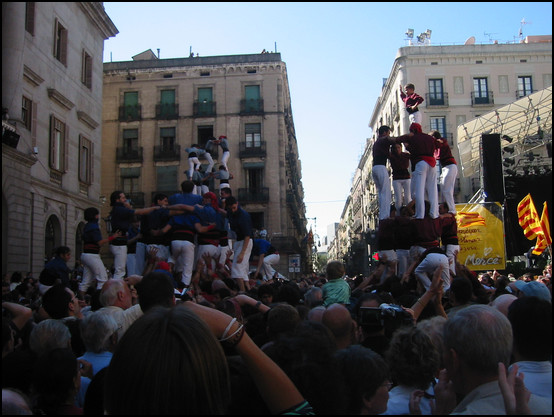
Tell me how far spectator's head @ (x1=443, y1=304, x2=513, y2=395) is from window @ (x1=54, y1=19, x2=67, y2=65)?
22.6m

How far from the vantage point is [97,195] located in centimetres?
2780

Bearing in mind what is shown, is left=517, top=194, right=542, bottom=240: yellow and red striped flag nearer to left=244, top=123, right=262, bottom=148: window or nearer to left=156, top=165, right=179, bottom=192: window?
left=244, top=123, right=262, bottom=148: window

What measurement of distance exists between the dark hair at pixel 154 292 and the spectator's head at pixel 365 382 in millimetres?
1219

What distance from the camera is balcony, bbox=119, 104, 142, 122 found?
44.2m

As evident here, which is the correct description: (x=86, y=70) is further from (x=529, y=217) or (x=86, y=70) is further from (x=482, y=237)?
(x=529, y=217)

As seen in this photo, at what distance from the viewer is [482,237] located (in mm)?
14656

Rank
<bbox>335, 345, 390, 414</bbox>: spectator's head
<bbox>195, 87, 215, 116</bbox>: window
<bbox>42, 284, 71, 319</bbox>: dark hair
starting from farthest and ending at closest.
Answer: <bbox>195, 87, 215, 116</bbox>: window < <bbox>42, 284, 71, 319</bbox>: dark hair < <bbox>335, 345, 390, 414</bbox>: spectator's head

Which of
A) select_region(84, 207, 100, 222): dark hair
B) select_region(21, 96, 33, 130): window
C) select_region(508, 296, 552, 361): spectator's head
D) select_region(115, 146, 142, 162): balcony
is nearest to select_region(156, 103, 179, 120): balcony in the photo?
select_region(115, 146, 142, 162): balcony

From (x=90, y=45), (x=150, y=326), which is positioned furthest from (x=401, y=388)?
(x=90, y=45)

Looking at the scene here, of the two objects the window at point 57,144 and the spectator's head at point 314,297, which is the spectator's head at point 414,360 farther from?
the window at point 57,144

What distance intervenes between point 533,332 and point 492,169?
1480cm

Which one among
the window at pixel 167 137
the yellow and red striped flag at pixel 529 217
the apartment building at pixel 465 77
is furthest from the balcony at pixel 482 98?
the yellow and red striped flag at pixel 529 217

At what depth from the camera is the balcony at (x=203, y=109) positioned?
44.0m

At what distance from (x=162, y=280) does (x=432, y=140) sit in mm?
7241
